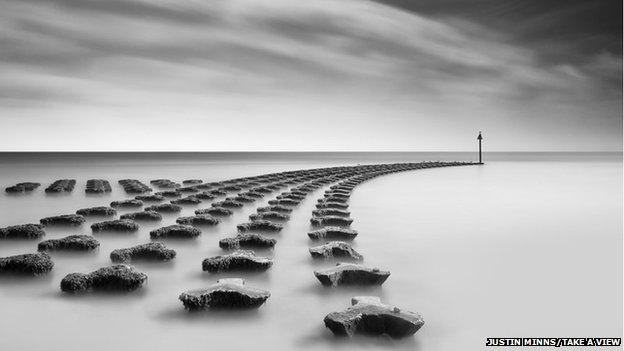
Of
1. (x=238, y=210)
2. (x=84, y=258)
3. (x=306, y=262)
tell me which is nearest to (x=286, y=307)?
(x=306, y=262)

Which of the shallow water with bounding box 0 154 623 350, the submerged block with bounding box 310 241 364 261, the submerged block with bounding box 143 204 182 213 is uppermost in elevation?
the submerged block with bounding box 143 204 182 213

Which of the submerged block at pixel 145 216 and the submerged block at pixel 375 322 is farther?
the submerged block at pixel 145 216

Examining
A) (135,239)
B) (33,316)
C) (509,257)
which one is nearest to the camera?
(33,316)

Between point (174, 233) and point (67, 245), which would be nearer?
point (67, 245)

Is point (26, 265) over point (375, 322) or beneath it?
over

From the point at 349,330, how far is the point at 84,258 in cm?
254

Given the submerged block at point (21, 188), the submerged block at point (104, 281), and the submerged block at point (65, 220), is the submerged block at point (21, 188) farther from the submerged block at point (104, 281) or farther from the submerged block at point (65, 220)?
the submerged block at point (104, 281)

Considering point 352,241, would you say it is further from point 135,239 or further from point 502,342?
point 502,342

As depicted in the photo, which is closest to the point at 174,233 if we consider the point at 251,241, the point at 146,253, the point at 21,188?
the point at 251,241

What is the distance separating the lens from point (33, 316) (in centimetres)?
275

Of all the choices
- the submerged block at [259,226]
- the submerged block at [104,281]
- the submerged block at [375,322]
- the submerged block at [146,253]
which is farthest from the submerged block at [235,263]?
the submerged block at [259,226]

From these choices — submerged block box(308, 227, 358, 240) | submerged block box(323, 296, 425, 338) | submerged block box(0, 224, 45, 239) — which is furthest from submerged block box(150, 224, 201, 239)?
submerged block box(323, 296, 425, 338)

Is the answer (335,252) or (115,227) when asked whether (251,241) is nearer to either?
(335,252)

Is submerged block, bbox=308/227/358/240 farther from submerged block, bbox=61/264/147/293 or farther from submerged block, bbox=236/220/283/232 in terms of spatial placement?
submerged block, bbox=61/264/147/293
